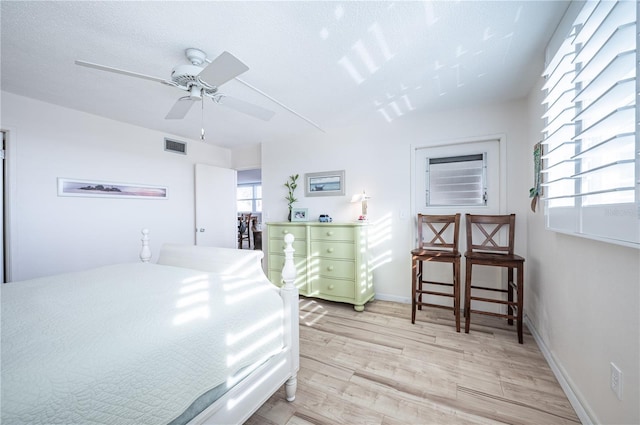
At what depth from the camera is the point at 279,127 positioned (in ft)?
11.5

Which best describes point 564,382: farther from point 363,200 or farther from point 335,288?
point 363,200

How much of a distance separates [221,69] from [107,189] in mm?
2722

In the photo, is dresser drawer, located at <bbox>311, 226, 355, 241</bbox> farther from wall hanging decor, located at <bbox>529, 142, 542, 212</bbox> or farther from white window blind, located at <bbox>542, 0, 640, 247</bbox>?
white window blind, located at <bbox>542, 0, 640, 247</bbox>

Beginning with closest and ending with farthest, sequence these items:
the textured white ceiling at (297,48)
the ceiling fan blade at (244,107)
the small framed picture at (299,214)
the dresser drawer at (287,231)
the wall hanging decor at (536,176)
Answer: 1. the textured white ceiling at (297,48)
2. the ceiling fan blade at (244,107)
3. the wall hanging decor at (536,176)
4. the dresser drawer at (287,231)
5. the small framed picture at (299,214)

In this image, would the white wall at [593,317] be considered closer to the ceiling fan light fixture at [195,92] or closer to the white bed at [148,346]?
the white bed at [148,346]

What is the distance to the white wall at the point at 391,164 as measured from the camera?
2646mm

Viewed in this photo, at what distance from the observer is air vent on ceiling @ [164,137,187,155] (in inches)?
146

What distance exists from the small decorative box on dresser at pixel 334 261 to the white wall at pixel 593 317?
5.26 feet

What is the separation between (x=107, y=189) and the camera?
3.11 metres

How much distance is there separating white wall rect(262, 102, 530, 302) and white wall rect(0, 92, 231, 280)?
1991 mm

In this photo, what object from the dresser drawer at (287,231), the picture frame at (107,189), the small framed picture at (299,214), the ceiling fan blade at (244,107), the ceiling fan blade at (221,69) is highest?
the ceiling fan blade at (221,69)

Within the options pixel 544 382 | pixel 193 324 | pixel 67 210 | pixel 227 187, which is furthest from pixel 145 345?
pixel 227 187

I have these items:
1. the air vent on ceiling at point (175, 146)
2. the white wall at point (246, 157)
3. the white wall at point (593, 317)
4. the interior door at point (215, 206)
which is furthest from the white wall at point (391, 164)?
the air vent on ceiling at point (175, 146)

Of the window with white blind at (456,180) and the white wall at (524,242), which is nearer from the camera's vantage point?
the white wall at (524,242)
